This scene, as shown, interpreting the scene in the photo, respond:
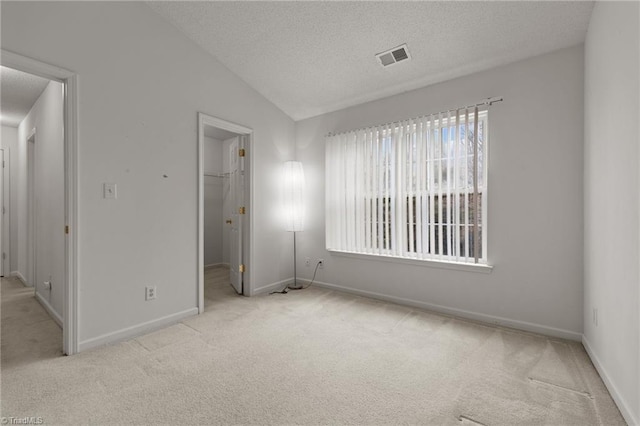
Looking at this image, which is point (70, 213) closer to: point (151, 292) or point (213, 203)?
point (151, 292)

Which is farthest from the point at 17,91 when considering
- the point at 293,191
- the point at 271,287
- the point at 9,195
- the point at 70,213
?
the point at 271,287

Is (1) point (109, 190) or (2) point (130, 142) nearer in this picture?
(1) point (109, 190)

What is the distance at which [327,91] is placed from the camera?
362 cm

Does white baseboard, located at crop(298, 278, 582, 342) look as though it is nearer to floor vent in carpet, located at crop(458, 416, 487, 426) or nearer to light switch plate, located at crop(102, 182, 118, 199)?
floor vent in carpet, located at crop(458, 416, 487, 426)

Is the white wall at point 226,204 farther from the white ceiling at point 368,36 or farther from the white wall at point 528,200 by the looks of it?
the white wall at point 528,200

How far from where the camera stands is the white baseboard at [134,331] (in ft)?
7.82

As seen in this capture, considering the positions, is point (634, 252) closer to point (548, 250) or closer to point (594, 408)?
point (594, 408)

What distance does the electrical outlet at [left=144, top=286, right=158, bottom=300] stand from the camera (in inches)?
108

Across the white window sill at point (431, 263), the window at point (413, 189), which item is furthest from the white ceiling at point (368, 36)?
the white window sill at point (431, 263)

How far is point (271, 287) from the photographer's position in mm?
4039

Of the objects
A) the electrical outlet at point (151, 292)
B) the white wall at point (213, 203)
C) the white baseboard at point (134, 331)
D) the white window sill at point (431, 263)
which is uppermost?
the white wall at point (213, 203)

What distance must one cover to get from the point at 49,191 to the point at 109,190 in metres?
1.39

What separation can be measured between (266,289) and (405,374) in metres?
2.36

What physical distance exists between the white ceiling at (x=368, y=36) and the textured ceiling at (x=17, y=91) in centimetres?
171
